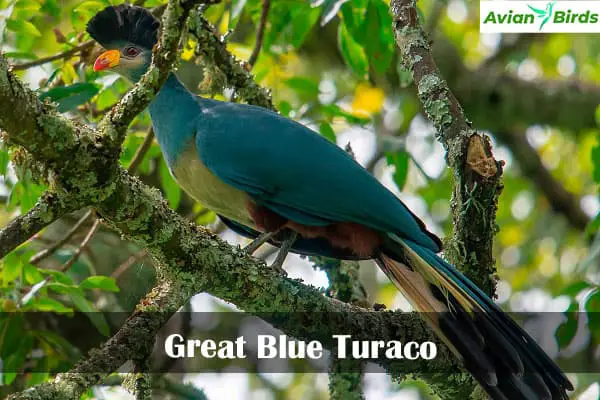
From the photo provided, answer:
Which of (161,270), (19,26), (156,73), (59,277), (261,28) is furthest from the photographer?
(261,28)

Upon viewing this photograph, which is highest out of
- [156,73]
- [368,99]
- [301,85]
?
[368,99]

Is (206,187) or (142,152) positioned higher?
(142,152)

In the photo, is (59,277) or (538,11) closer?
(59,277)

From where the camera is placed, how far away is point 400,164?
4805mm

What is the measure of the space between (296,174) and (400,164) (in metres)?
0.97

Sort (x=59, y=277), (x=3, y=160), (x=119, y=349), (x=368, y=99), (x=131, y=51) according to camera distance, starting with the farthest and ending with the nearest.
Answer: (x=368, y=99) < (x=131, y=51) < (x=59, y=277) < (x=3, y=160) < (x=119, y=349)

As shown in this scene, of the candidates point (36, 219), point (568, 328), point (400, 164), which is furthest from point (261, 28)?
point (36, 219)

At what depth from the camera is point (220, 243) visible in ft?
11.0

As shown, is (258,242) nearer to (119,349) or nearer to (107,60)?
(119,349)

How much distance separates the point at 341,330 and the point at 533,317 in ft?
6.86

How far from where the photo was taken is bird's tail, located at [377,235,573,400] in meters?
3.41

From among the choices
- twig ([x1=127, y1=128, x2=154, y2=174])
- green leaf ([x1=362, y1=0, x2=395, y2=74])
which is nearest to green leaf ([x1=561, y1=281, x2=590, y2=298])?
green leaf ([x1=362, y1=0, x2=395, y2=74])

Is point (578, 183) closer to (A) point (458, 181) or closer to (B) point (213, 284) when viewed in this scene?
(A) point (458, 181)

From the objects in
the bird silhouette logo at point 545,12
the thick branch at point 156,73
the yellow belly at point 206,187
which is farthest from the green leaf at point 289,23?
the thick branch at point 156,73
